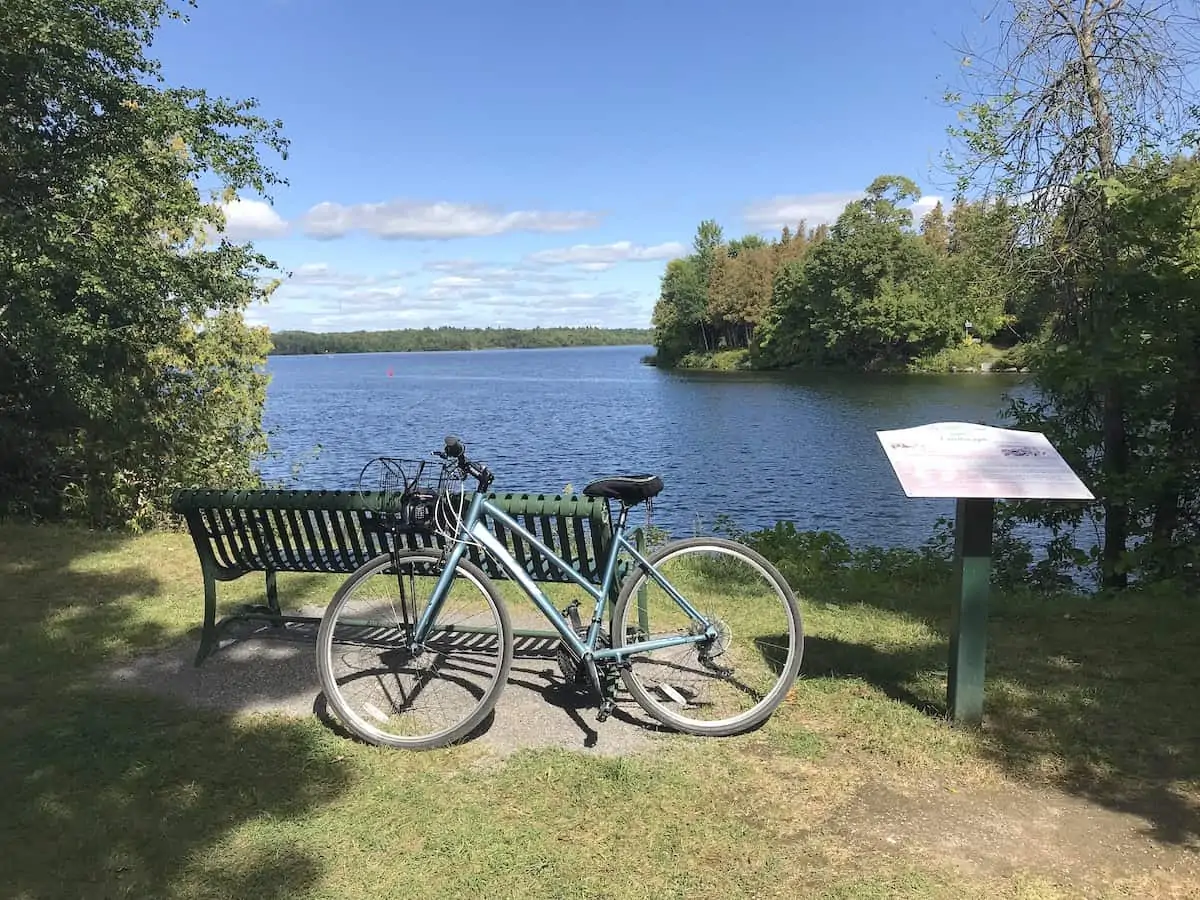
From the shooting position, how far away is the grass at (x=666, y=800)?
8.94ft

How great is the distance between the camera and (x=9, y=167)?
888 cm

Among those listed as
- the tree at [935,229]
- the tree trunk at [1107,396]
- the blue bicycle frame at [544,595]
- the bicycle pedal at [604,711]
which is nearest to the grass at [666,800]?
the bicycle pedal at [604,711]

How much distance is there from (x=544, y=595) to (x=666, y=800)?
103cm

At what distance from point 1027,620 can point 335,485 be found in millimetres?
14526

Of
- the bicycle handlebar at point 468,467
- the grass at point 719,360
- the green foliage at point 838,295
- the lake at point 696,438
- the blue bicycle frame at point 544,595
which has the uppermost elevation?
the green foliage at point 838,295

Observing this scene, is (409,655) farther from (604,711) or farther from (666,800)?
(666,800)

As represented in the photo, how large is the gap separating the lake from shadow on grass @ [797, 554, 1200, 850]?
438cm

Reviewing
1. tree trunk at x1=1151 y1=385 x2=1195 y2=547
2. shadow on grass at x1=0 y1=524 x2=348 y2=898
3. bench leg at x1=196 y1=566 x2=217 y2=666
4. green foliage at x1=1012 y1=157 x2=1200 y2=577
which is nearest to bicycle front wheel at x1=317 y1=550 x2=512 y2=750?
shadow on grass at x1=0 y1=524 x2=348 y2=898

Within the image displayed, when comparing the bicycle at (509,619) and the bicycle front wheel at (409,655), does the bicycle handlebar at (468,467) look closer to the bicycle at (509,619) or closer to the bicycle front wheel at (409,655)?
the bicycle at (509,619)

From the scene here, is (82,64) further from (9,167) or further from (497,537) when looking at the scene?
(497,537)

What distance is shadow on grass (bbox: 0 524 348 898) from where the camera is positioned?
9.07ft

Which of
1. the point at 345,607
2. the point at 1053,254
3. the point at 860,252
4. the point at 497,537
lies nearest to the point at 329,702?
the point at 345,607

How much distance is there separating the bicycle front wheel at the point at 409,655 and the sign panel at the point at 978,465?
6.02ft

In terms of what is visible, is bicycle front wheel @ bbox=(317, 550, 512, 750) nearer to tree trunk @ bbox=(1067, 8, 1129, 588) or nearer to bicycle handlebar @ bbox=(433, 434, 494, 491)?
bicycle handlebar @ bbox=(433, 434, 494, 491)
